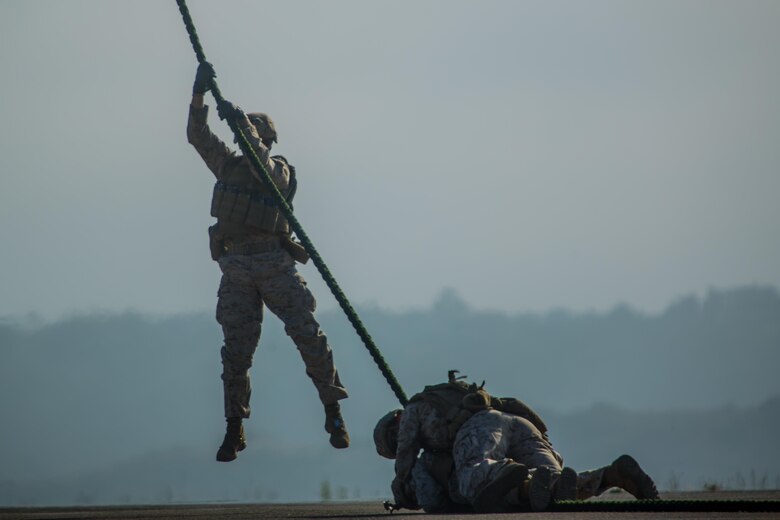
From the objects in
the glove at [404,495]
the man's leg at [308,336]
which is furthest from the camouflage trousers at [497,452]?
the man's leg at [308,336]

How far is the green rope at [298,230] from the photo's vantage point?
12680mm

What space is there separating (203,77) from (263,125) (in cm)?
87

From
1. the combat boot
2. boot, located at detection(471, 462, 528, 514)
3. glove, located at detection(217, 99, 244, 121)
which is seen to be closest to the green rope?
glove, located at detection(217, 99, 244, 121)

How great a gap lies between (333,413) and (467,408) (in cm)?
457

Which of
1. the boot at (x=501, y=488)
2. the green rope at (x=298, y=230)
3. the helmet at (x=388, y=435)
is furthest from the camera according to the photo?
the green rope at (x=298, y=230)

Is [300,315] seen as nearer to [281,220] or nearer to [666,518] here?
[281,220]

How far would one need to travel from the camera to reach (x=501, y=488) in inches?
363

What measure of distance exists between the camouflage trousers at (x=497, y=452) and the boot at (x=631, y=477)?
0.35ft

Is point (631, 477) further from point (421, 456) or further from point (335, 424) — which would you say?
point (335, 424)

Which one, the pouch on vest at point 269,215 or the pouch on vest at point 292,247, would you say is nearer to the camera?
the pouch on vest at point 269,215

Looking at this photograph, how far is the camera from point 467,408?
10.2 metres

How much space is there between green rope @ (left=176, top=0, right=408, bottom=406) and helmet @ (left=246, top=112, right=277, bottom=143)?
0.60 metres

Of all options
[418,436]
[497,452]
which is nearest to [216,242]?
[418,436]

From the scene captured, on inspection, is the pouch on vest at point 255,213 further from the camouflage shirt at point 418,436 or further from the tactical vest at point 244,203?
the camouflage shirt at point 418,436
